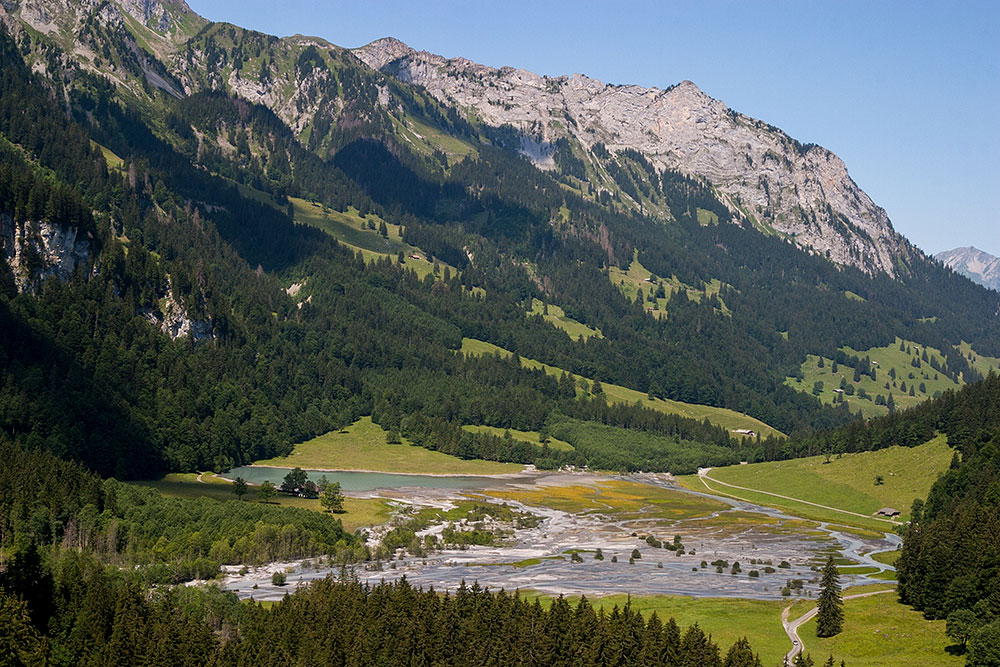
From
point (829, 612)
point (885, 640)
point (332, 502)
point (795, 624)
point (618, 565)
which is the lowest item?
point (885, 640)

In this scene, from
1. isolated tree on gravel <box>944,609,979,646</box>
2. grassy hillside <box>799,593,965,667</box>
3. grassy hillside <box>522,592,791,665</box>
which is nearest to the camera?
isolated tree on gravel <box>944,609,979,646</box>

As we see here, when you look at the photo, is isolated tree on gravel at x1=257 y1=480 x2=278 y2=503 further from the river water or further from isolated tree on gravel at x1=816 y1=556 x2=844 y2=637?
isolated tree on gravel at x1=816 y1=556 x2=844 y2=637

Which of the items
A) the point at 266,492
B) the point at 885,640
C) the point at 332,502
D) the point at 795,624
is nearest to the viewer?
the point at 885,640

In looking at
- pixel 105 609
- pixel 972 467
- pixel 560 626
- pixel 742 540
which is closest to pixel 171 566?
pixel 105 609

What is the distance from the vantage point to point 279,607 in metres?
99.7

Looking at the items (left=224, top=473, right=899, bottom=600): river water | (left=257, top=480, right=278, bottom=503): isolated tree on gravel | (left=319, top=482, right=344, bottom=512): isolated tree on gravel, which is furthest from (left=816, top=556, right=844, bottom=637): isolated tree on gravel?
(left=257, top=480, right=278, bottom=503): isolated tree on gravel

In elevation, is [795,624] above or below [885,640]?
above

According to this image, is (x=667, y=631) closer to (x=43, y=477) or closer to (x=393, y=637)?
(x=393, y=637)

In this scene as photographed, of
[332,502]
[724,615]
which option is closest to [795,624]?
[724,615]

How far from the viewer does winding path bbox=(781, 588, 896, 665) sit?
97250 mm

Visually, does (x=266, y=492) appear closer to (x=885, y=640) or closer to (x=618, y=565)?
(x=618, y=565)

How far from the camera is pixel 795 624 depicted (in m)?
110

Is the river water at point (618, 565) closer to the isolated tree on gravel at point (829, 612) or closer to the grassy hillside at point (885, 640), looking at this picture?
the grassy hillside at point (885, 640)

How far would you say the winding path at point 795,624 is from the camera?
319 feet
